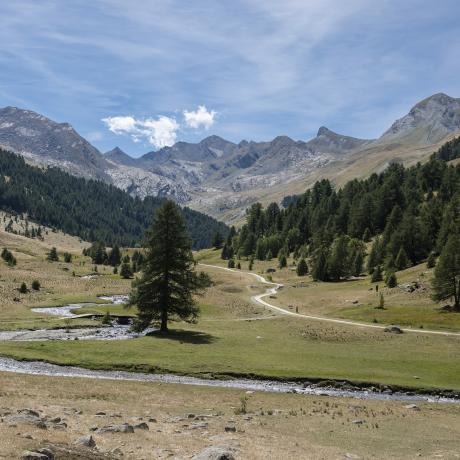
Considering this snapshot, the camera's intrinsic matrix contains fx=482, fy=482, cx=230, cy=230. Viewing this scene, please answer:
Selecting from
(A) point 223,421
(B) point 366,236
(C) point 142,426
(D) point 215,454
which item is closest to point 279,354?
(A) point 223,421

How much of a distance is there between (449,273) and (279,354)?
35.3 metres

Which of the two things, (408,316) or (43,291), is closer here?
(408,316)

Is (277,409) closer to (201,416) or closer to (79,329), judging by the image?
(201,416)

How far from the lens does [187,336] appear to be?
52.4 m

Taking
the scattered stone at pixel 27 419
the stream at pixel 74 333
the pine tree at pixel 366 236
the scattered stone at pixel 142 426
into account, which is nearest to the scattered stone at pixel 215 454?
the scattered stone at pixel 142 426

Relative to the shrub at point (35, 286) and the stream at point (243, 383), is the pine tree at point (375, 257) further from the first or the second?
the stream at point (243, 383)

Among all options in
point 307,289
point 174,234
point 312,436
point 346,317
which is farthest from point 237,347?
point 307,289

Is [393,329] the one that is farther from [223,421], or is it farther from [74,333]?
[74,333]

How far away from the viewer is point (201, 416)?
88.0ft

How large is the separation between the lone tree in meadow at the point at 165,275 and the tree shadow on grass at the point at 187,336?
1443mm

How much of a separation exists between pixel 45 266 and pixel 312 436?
125m

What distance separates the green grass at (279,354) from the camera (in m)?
39.8

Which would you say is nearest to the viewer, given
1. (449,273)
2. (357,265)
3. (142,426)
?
(142,426)

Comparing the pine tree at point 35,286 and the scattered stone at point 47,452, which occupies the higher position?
the scattered stone at point 47,452
